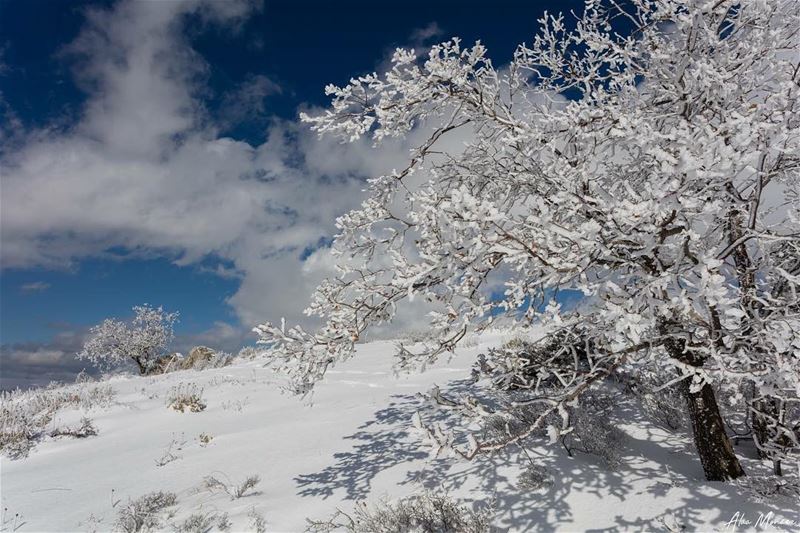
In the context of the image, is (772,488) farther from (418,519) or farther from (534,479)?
(418,519)

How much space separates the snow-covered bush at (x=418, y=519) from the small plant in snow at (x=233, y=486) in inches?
45.3

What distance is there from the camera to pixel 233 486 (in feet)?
16.3

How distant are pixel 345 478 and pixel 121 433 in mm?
4948

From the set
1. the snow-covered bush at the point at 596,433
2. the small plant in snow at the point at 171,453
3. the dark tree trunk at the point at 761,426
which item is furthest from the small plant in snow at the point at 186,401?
the dark tree trunk at the point at 761,426

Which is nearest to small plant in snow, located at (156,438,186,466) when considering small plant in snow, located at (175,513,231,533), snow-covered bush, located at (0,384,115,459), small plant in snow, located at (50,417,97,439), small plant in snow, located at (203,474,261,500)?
small plant in snow, located at (203,474,261,500)

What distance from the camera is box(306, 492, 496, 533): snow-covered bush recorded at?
3699 millimetres

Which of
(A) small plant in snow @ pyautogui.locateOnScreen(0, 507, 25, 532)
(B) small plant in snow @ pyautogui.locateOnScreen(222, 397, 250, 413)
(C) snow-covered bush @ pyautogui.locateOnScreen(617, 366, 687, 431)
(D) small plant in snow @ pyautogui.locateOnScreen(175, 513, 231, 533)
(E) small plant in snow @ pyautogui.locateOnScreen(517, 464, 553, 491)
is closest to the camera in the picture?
(D) small plant in snow @ pyautogui.locateOnScreen(175, 513, 231, 533)

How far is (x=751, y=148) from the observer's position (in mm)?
2713

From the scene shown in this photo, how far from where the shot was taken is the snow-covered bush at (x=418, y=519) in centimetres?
370

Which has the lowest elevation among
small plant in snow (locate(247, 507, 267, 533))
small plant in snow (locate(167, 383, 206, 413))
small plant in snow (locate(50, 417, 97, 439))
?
small plant in snow (locate(247, 507, 267, 533))

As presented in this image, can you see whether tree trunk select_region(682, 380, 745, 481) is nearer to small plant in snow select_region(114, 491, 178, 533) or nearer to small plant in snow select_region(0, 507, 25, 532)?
small plant in snow select_region(114, 491, 178, 533)

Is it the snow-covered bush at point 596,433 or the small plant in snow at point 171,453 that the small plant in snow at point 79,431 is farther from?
the snow-covered bush at point 596,433

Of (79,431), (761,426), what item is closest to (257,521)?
(761,426)

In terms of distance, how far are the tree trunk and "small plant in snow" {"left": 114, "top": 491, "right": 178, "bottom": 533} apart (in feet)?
16.8
